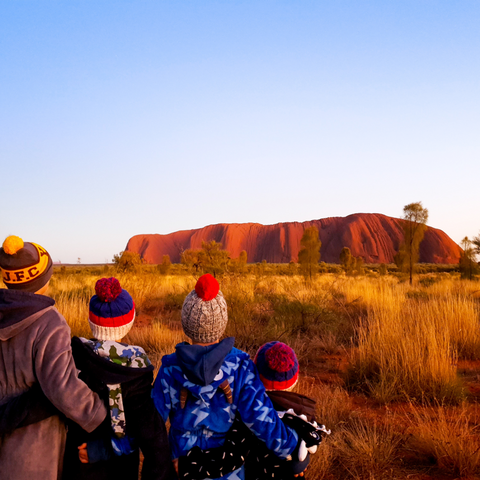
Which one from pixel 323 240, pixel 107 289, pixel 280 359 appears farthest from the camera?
pixel 323 240

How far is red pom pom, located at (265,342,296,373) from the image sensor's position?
1.81 m

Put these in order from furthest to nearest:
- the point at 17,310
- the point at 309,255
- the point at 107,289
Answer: the point at 309,255 → the point at 107,289 → the point at 17,310

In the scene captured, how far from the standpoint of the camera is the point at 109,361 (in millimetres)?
1706

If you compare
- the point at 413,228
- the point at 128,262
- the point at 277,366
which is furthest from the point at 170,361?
the point at 413,228

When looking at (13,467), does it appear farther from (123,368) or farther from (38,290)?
(38,290)

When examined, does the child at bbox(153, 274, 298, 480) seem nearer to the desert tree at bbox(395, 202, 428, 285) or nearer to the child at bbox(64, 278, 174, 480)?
the child at bbox(64, 278, 174, 480)


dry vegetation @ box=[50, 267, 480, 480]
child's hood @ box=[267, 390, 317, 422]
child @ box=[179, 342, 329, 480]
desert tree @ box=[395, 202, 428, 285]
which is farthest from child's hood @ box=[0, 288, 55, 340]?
desert tree @ box=[395, 202, 428, 285]

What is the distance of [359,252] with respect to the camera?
9675 cm

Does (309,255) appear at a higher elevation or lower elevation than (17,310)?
higher

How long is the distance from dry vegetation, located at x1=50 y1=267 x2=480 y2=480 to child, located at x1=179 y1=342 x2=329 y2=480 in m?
1.38

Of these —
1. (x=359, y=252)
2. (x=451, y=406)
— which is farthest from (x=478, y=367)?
(x=359, y=252)

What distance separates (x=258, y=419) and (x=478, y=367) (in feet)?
18.5

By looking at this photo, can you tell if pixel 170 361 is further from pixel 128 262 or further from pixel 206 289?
pixel 128 262

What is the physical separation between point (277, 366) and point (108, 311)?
0.87 meters
